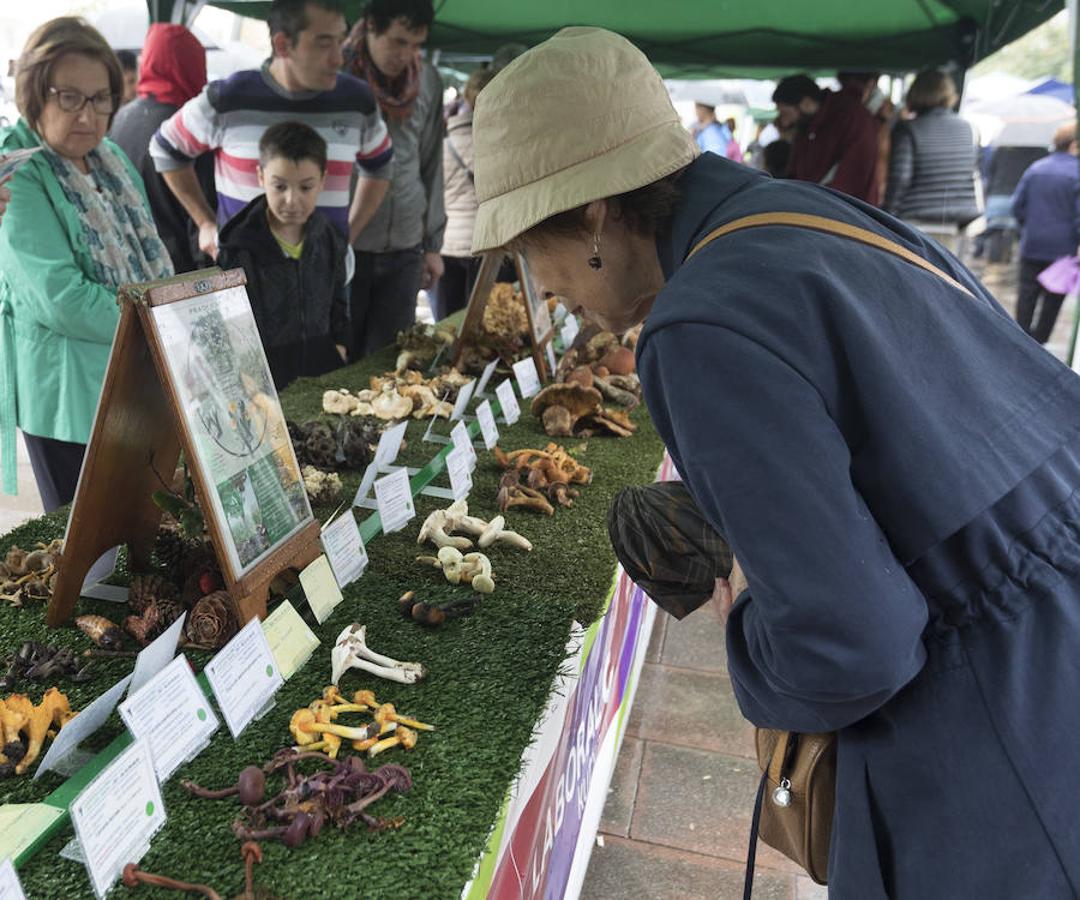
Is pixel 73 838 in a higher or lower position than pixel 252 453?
lower

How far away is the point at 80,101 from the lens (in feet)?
8.20

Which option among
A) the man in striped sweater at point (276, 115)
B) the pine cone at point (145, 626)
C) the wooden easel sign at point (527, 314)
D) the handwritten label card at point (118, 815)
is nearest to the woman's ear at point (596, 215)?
the handwritten label card at point (118, 815)

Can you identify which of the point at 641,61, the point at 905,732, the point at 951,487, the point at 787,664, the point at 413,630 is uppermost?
the point at 641,61

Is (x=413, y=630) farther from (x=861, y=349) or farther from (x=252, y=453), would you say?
(x=861, y=349)

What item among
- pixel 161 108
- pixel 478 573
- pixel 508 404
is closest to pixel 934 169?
pixel 508 404

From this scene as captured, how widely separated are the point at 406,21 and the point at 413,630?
3.29 metres

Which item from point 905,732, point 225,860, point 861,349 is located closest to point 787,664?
point 905,732

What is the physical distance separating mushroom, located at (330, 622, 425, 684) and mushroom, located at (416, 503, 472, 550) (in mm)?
531

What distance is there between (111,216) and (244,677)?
6.07 ft

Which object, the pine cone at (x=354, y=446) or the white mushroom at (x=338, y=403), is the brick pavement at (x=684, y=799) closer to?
the pine cone at (x=354, y=446)

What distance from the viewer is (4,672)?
157cm

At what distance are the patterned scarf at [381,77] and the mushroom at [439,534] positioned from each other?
114 inches

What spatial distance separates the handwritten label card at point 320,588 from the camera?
175 centimetres

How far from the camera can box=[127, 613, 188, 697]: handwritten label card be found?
1.31m
